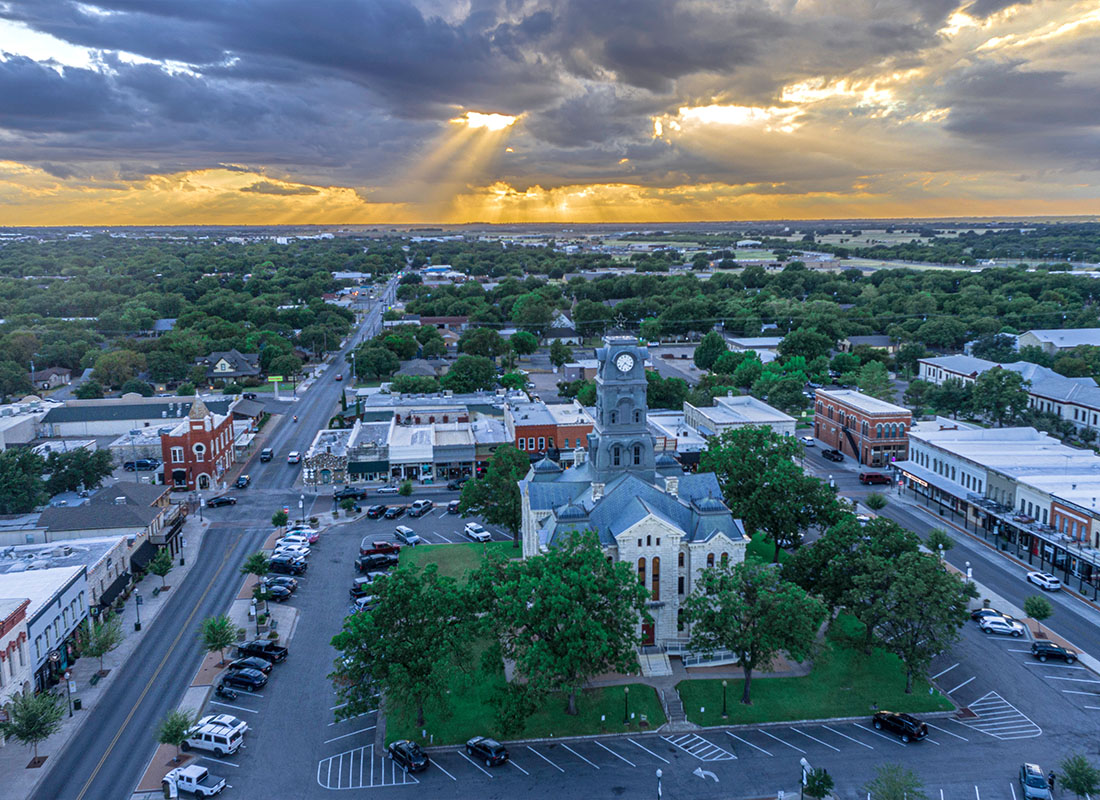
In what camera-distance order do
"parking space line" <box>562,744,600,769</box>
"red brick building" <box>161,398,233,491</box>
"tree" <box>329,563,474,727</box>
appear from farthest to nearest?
"red brick building" <box>161,398,233,491</box>, "tree" <box>329,563,474,727</box>, "parking space line" <box>562,744,600,769</box>

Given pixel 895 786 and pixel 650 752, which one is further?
pixel 650 752

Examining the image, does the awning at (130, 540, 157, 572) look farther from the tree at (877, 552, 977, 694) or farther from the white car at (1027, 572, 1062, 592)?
the white car at (1027, 572, 1062, 592)

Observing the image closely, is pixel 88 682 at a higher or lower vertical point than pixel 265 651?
lower

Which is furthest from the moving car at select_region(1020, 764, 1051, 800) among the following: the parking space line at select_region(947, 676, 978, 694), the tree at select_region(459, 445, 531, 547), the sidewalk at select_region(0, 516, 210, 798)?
the sidewalk at select_region(0, 516, 210, 798)

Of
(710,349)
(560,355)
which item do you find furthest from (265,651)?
(710,349)

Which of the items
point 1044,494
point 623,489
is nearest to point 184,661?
point 623,489

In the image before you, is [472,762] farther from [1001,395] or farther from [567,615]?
[1001,395]

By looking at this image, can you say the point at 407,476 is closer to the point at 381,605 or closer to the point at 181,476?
the point at 181,476

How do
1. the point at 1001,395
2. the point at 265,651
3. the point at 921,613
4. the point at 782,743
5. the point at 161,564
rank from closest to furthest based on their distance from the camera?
the point at 782,743, the point at 921,613, the point at 265,651, the point at 161,564, the point at 1001,395
